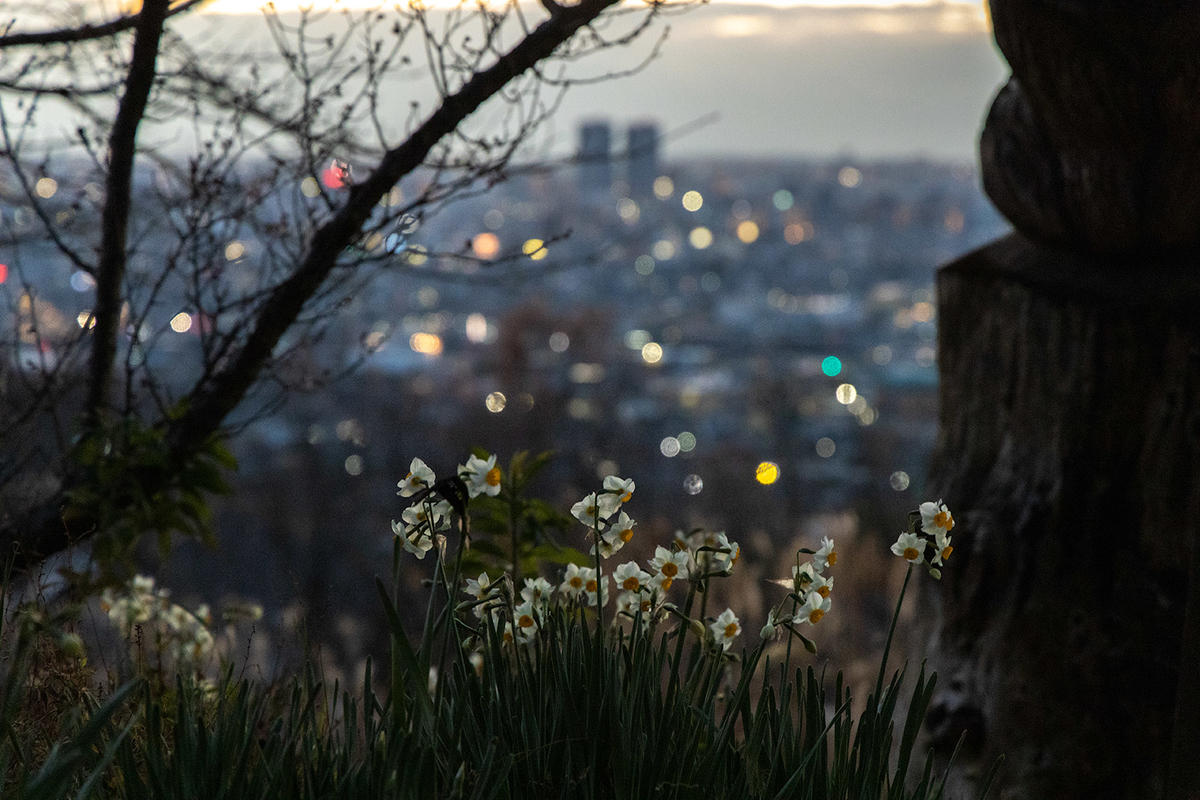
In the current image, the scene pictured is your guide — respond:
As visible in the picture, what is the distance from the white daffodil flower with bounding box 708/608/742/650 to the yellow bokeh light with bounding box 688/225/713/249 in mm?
13251

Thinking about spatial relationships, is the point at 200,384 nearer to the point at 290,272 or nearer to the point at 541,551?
the point at 290,272

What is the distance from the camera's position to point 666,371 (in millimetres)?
12203

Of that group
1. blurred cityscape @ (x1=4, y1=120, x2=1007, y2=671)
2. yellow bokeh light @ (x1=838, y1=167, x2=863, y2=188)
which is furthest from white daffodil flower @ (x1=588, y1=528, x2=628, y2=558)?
yellow bokeh light @ (x1=838, y1=167, x2=863, y2=188)

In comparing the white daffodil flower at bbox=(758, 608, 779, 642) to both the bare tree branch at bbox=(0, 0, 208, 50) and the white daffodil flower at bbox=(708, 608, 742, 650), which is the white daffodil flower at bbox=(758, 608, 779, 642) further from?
the bare tree branch at bbox=(0, 0, 208, 50)

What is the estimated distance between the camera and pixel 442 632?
1303 millimetres

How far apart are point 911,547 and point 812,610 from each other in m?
0.14

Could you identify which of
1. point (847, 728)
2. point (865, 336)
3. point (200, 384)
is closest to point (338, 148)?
point (200, 384)

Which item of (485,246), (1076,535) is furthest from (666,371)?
(1076,535)

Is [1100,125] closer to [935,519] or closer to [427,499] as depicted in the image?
[935,519]

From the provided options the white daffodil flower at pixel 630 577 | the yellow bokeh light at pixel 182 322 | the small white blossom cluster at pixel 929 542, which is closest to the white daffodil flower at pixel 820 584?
the small white blossom cluster at pixel 929 542

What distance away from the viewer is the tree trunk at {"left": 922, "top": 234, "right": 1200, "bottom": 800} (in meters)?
1.74

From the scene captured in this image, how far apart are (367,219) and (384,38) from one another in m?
0.39

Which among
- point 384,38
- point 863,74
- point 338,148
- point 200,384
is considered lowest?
point 200,384

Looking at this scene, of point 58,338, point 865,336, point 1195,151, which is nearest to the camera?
point 1195,151
